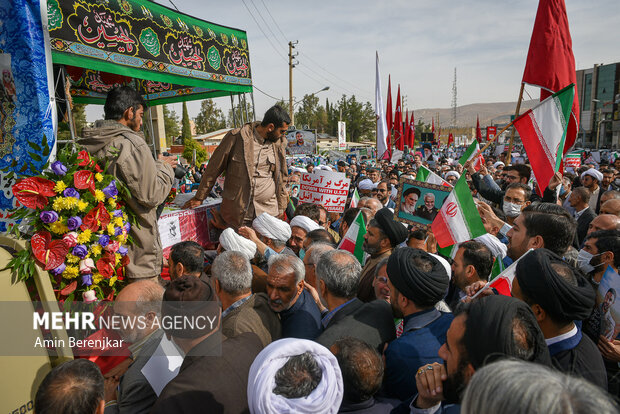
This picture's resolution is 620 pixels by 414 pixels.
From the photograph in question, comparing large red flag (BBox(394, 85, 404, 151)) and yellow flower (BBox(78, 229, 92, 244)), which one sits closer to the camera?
yellow flower (BBox(78, 229, 92, 244))

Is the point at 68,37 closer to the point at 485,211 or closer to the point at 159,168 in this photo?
the point at 159,168

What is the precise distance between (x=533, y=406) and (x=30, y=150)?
3419mm

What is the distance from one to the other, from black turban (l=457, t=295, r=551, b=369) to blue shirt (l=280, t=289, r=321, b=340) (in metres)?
1.22

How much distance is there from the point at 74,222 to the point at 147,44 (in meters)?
2.87

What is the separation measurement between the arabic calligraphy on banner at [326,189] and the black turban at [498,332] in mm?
4393

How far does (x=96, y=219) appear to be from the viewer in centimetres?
271

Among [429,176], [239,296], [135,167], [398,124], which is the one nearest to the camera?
[239,296]

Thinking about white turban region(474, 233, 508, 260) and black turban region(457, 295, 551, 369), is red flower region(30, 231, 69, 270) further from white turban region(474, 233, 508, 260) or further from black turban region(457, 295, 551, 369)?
white turban region(474, 233, 508, 260)

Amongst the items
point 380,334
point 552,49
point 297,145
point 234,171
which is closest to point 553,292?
point 380,334

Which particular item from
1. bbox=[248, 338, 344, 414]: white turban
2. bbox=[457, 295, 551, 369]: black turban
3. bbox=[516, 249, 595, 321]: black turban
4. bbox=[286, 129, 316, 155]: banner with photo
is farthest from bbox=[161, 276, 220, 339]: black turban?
bbox=[286, 129, 316, 155]: banner with photo

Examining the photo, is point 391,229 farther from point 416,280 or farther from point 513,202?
point 513,202

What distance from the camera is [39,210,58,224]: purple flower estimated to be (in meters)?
2.51

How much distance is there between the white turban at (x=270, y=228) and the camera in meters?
4.21

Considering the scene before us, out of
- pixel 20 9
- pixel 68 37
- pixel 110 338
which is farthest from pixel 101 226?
pixel 68 37
